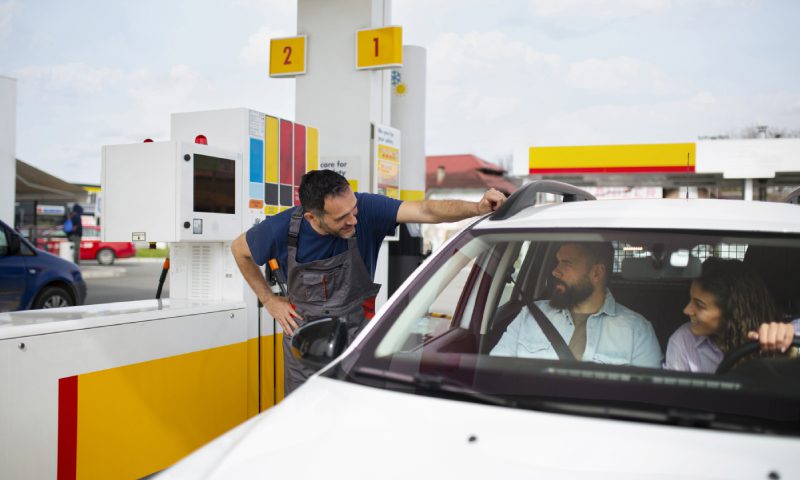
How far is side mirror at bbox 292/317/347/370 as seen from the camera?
222 cm

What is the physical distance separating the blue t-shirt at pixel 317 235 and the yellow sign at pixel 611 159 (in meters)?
23.3

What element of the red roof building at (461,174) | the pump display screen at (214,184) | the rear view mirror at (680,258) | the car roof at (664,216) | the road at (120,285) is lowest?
the road at (120,285)

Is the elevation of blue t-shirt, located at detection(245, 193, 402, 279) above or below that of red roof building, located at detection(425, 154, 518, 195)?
below

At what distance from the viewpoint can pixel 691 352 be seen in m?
2.40

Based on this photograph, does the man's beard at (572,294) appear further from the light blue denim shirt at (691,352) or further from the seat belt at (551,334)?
the light blue denim shirt at (691,352)

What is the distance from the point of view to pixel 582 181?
29.8m

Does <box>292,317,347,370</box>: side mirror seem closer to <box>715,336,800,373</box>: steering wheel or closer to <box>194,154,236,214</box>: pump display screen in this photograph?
<box>715,336,800,373</box>: steering wheel

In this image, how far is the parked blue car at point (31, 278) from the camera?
8.69 meters

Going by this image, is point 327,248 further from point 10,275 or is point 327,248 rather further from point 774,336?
point 10,275

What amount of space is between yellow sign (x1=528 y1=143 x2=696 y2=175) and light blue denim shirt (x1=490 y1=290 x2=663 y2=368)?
2432cm

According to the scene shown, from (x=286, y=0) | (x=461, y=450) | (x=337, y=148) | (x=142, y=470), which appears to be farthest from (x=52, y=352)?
(x=286, y=0)

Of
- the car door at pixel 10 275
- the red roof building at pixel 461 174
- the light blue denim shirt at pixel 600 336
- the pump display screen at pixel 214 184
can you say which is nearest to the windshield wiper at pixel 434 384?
the light blue denim shirt at pixel 600 336

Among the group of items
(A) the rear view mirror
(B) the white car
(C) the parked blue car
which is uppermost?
(A) the rear view mirror

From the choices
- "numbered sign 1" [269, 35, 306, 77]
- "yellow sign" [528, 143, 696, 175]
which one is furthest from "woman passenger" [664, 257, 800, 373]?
"yellow sign" [528, 143, 696, 175]
